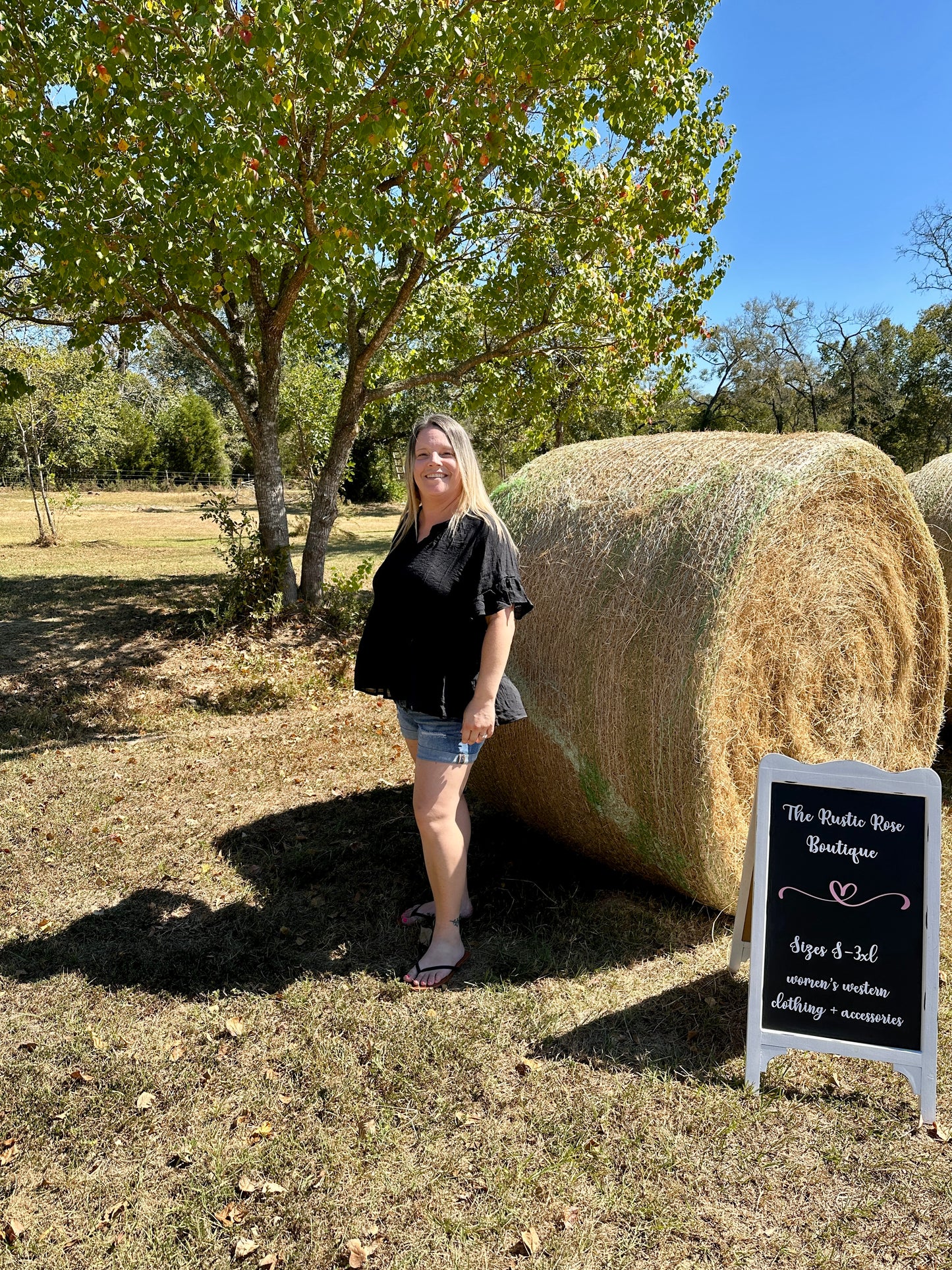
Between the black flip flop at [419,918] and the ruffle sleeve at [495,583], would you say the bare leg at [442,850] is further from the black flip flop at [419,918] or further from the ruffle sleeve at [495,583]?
the ruffle sleeve at [495,583]

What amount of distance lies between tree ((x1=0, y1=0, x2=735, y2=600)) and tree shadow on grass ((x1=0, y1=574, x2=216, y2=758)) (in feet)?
6.51

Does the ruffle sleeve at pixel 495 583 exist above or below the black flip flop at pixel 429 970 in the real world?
above

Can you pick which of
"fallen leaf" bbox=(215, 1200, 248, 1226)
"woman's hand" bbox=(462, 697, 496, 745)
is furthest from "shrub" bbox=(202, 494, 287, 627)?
"fallen leaf" bbox=(215, 1200, 248, 1226)

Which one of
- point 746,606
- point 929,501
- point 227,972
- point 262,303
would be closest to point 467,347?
point 262,303

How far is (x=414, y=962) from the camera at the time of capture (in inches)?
155

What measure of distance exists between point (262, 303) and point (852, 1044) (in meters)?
8.74

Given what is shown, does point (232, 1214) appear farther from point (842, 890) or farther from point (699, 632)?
point (699, 632)

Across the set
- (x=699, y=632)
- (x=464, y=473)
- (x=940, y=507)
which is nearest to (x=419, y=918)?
(x=699, y=632)

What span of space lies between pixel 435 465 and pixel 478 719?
106 cm

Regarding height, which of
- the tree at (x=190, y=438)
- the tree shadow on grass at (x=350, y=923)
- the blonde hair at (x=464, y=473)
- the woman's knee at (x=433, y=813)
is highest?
the tree at (x=190, y=438)

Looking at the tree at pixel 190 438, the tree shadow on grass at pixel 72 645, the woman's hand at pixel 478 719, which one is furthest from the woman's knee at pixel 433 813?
the tree at pixel 190 438

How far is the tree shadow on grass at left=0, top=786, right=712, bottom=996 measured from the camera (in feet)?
12.9

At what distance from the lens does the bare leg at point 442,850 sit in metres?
3.70

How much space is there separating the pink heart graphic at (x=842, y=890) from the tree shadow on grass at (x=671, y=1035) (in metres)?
0.68
